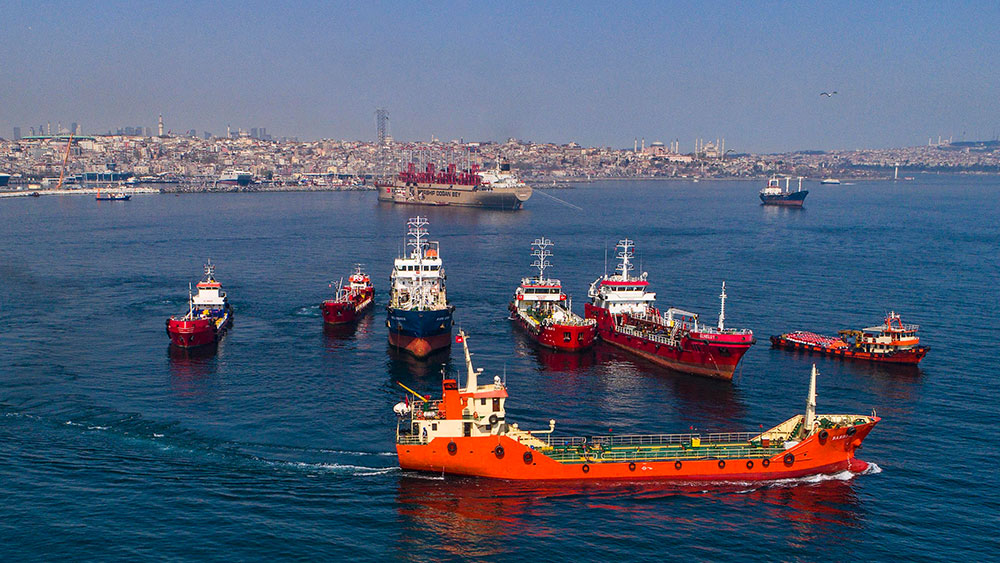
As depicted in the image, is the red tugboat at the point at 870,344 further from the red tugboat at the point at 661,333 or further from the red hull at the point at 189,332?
the red hull at the point at 189,332

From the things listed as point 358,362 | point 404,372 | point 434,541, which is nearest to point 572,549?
point 434,541

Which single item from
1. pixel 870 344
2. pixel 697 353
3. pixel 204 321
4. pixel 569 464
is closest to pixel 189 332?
pixel 204 321

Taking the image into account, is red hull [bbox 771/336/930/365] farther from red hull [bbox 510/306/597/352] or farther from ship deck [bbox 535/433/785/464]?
ship deck [bbox 535/433/785/464]

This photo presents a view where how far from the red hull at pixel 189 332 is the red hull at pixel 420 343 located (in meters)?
13.4

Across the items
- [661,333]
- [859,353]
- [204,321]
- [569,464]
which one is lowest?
[569,464]

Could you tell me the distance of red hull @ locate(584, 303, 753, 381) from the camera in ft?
172

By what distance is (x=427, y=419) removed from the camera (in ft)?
121

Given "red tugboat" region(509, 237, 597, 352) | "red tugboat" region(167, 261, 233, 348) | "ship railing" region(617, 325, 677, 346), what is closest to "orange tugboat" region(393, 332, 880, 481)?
"ship railing" region(617, 325, 677, 346)

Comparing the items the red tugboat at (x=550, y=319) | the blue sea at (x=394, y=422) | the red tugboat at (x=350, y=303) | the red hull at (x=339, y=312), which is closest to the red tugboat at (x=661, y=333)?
the blue sea at (x=394, y=422)

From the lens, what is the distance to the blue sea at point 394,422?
31.7 m

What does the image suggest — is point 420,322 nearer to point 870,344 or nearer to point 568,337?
point 568,337

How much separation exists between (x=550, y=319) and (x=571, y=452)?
2599 cm

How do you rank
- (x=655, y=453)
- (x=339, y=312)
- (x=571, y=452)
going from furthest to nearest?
1. (x=339, y=312)
2. (x=571, y=452)
3. (x=655, y=453)

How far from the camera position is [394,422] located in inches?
1734
